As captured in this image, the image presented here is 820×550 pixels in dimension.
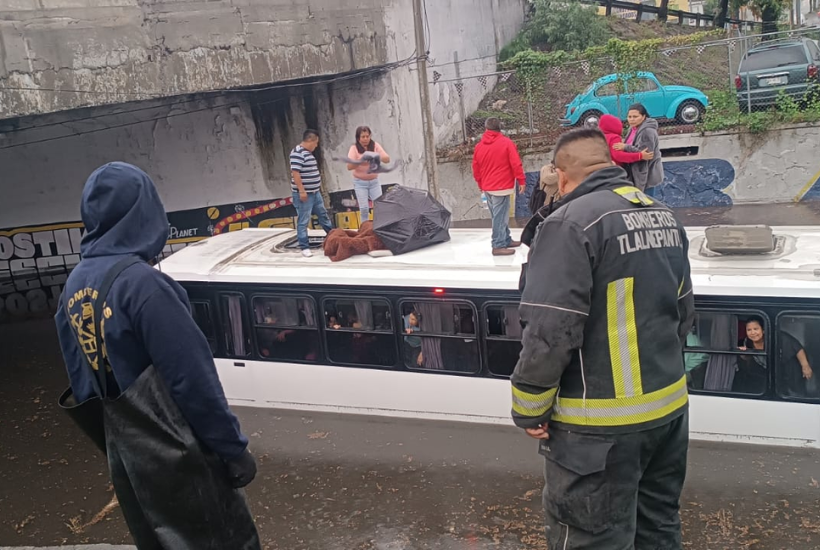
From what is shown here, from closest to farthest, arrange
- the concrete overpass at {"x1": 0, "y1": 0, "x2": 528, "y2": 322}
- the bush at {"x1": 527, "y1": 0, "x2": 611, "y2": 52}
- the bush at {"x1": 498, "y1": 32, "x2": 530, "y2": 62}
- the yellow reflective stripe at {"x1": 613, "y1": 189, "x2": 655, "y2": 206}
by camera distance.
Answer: the yellow reflective stripe at {"x1": 613, "y1": 189, "x2": 655, "y2": 206}, the concrete overpass at {"x1": 0, "y1": 0, "x2": 528, "y2": 322}, the bush at {"x1": 527, "y1": 0, "x2": 611, "y2": 52}, the bush at {"x1": 498, "y1": 32, "x2": 530, "y2": 62}

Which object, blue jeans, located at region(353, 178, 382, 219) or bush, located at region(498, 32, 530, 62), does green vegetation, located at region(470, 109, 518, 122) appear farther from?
blue jeans, located at region(353, 178, 382, 219)

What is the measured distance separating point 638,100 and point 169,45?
443 inches

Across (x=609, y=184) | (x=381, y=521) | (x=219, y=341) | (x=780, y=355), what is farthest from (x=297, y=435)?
(x=609, y=184)

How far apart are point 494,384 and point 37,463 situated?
5107mm

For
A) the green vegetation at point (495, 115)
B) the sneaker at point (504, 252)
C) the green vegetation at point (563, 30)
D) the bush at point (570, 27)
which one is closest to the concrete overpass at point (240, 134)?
the green vegetation at point (495, 115)

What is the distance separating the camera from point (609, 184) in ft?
10.5

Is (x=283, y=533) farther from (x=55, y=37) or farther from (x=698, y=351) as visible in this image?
(x=55, y=37)

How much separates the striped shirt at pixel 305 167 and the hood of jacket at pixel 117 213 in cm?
599

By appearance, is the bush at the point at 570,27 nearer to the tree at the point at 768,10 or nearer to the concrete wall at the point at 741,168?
the tree at the point at 768,10

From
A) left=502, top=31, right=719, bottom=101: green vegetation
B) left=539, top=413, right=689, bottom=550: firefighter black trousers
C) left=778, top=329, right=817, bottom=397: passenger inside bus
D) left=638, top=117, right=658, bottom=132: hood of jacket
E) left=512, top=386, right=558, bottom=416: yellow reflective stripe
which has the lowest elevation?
left=778, top=329, right=817, bottom=397: passenger inside bus

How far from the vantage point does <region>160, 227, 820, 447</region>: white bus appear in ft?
19.2

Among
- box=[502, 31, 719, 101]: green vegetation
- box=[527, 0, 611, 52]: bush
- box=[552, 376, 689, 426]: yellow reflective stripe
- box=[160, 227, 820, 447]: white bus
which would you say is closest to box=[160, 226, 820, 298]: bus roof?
box=[160, 227, 820, 447]: white bus

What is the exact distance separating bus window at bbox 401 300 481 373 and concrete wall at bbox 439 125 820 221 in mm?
10685

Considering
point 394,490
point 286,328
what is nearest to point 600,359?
point 394,490
